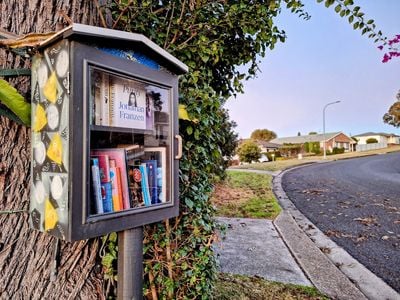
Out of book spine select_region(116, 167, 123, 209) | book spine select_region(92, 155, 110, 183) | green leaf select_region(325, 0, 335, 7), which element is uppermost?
green leaf select_region(325, 0, 335, 7)

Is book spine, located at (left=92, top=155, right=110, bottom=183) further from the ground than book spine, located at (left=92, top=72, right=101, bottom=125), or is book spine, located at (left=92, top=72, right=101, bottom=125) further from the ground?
book spine, located at (left=92, top=72, right=101, bottom=125)

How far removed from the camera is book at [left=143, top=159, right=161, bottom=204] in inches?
54.4

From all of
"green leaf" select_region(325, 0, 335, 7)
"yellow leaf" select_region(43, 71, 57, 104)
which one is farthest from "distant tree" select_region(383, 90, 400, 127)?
"yellow leaf" select_region(43, 71, 57, 104)

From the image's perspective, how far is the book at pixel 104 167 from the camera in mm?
1144

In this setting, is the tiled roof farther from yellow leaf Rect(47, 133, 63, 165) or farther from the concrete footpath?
yellow leaf Rect(47, 133, 63, 165)

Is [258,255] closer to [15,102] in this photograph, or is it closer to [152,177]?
[152,177]

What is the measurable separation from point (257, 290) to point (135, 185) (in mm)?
1781

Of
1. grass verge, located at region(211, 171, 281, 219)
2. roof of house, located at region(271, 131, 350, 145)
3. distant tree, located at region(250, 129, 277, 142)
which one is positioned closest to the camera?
grass verge, located at region(211, 171, 281, 219)

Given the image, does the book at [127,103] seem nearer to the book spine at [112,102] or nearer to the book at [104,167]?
the book spine at [112,102]

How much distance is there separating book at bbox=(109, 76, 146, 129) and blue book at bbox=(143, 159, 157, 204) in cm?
20

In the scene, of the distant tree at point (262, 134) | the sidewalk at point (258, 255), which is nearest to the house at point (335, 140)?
the distant tree at point (262, 134)

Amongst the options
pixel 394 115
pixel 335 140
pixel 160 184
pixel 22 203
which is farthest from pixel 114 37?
pixel 394 115

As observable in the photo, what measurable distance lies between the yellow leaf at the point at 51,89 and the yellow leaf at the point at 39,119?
71 mm

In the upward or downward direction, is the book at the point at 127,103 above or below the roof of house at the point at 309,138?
below
